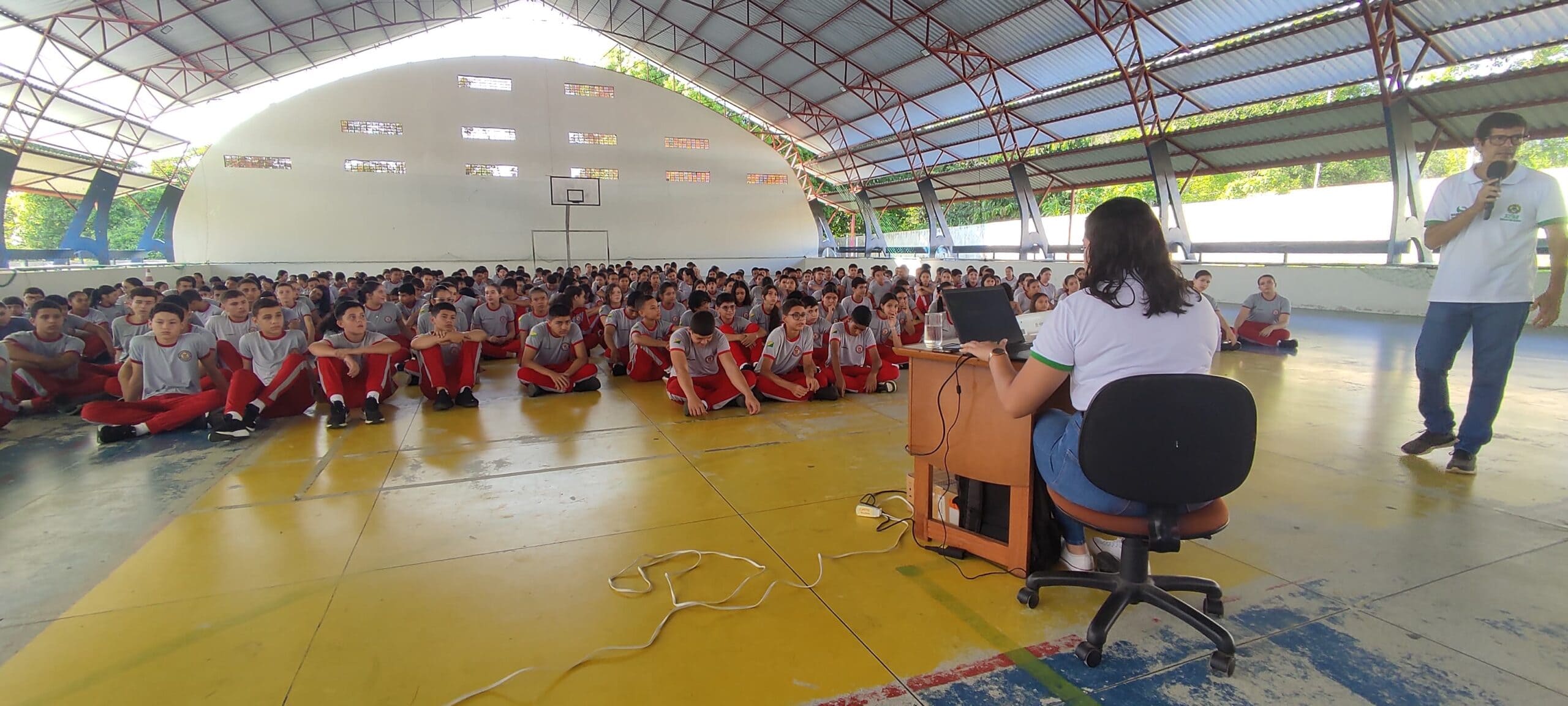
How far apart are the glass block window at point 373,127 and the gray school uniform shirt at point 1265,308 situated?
18290mm

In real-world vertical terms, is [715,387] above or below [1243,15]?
below

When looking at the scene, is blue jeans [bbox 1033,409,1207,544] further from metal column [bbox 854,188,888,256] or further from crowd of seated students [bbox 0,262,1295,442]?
metal column [bbox 854,188,888,256]

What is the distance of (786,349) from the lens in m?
5.54

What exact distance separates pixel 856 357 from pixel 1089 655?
417 cm

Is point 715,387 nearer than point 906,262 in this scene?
Yes

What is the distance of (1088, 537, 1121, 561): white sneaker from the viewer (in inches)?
97.7

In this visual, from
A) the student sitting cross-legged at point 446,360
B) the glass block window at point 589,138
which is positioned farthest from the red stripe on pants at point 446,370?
the glass block window at point 589,138

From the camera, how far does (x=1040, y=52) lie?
512 inches

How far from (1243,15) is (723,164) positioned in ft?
42.9

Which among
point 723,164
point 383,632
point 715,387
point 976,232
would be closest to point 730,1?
point 723,164

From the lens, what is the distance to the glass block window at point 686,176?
760 inches

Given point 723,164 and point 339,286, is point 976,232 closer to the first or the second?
point 723,164

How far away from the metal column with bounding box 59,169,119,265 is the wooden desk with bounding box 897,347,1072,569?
66.7 feet

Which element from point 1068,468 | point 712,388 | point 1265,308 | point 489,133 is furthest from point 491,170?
point 1068,468
